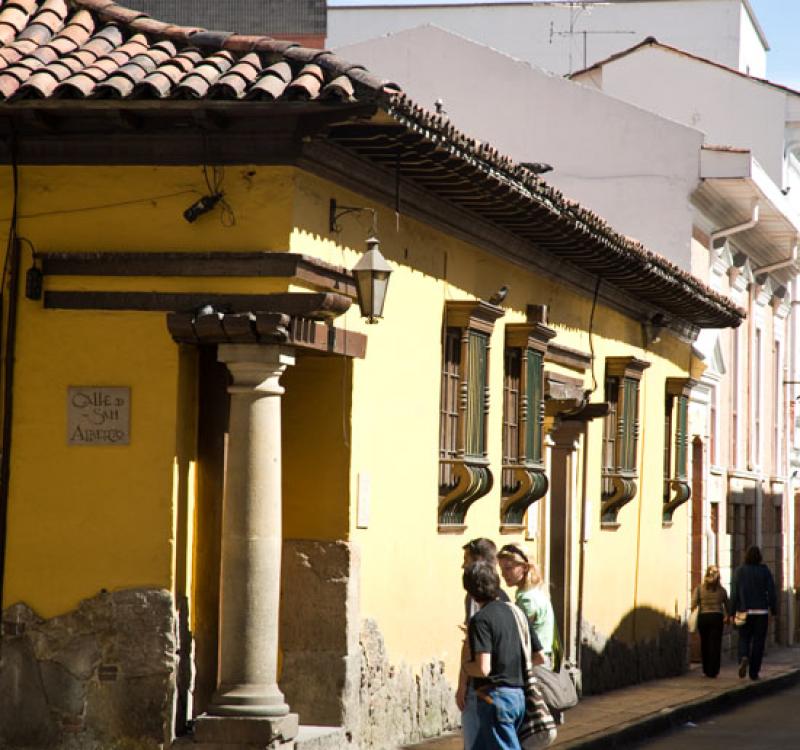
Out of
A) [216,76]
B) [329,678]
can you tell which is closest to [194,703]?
[329,678]

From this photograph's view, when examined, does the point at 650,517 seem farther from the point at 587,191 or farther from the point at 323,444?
the point at 323,444

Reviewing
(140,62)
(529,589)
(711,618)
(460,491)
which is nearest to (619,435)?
(711,618)

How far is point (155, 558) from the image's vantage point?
11.3 metres

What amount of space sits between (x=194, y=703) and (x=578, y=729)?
14.2 ft

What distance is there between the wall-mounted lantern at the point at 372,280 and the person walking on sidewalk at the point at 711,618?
39.9 ft

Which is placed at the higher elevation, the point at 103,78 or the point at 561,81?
the point at 561,81

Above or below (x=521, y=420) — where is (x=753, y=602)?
below

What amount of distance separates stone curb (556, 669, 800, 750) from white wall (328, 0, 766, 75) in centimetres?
1368

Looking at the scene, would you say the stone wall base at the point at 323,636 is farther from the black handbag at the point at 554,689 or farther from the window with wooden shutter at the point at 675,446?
the window with wooden shutter at the point at 675,446

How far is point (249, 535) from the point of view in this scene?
1119cm

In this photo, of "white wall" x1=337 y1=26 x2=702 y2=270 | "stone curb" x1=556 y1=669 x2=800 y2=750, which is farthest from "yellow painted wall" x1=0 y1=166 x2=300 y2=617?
"white wall" x1=337 y1=26 x2=702 y2=270

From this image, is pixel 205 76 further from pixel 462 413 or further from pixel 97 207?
pixel 462 413

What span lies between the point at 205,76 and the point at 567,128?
1512cm

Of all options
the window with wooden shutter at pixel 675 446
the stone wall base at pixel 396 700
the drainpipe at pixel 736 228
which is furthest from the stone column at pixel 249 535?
the drainpipe at pixel 736 228
